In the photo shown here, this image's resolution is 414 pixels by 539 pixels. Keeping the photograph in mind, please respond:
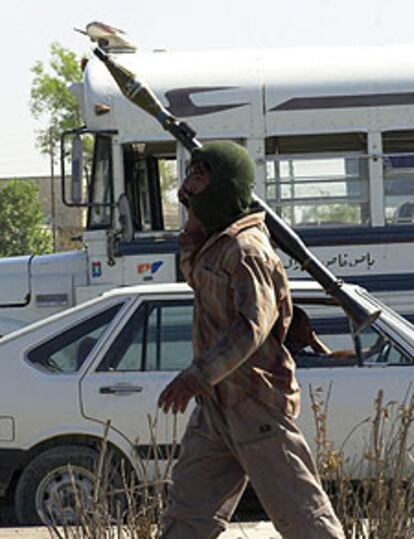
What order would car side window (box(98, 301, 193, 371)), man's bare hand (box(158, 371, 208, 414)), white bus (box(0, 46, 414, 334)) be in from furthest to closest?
white bus (box(0, 46, 414, 334)) < car side window (box(98, 301, 193, 371)) < man's bare hand (box(158, 371, 208, 414))

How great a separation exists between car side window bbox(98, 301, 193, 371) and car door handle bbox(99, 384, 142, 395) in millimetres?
124

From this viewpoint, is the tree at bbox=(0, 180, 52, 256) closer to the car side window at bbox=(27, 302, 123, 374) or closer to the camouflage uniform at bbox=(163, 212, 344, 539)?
the car side window at bbox=(27, 302, 123, 374)

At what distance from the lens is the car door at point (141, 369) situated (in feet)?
24.4

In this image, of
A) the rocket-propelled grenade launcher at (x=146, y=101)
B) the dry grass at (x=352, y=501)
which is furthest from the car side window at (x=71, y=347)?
the dry grass at (x=352, y=501)

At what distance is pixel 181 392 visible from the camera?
14.0 ft

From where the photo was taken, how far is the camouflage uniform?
437 cm

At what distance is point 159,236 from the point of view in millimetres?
10773

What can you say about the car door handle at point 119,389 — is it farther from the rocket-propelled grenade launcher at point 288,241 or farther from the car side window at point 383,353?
the rocket-propelled grenade launcher at point 288,241

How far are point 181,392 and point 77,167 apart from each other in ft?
21.9

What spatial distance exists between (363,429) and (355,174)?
3674 mm

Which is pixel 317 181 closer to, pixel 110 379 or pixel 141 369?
pixel 141 369

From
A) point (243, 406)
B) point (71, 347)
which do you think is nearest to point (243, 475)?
point (243, 406)

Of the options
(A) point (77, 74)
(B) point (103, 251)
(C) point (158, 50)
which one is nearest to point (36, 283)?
(B) point (103, 251)

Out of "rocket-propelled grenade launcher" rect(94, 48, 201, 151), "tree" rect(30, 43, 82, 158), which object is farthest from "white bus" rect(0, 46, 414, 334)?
"tree" rect(30, 43, 82, 158)
